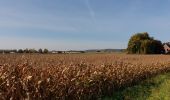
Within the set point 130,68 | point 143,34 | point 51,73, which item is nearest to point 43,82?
point 51,73

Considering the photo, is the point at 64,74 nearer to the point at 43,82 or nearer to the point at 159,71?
the point at 43,82

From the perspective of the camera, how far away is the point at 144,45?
8338cm

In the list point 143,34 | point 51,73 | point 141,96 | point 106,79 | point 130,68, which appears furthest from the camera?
point 143,34

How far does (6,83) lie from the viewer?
343 inches

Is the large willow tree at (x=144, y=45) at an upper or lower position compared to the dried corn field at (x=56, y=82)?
upper

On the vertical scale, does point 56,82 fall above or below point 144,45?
below

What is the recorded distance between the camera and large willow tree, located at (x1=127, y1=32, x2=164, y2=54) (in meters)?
82.8

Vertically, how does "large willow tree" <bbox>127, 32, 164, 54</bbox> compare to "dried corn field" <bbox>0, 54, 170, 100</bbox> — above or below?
above

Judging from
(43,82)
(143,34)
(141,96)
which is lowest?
(141,96)

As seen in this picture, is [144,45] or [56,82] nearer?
[56,82]

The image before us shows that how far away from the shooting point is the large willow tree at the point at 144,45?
82794 millimetres

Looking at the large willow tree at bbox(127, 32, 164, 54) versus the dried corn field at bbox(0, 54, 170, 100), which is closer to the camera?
the dried corn field at bbox(0, 54, 170, 100)

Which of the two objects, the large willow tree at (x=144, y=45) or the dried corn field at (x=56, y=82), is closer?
the dried corn field at (x=56, y=82)

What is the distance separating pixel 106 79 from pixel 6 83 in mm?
7312
